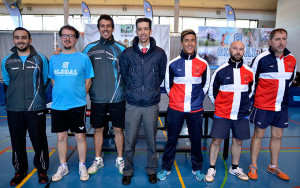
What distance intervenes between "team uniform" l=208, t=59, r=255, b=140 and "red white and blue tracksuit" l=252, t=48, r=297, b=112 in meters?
0.17

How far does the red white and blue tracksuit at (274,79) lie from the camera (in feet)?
8.61

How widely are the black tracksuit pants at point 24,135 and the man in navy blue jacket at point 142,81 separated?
1063mm

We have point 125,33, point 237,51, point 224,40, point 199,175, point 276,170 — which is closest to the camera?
point 237,51

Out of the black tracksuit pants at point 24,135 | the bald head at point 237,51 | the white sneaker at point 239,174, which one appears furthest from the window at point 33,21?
the white sneaker at point 239,174

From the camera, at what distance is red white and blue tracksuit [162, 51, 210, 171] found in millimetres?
2572

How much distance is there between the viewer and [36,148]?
259cm

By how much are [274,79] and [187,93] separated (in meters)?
1.13

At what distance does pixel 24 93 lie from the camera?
2441mm

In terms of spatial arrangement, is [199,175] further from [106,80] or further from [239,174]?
[106,80]

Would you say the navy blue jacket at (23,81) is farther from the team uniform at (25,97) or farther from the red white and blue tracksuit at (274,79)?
the red white and blue tracksuit at (274,79)

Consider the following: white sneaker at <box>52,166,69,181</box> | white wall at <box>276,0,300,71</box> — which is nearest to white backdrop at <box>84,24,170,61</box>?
white sneaker at <box>52,166,69,181</box>

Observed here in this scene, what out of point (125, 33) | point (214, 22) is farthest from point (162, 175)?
point (214, 22)

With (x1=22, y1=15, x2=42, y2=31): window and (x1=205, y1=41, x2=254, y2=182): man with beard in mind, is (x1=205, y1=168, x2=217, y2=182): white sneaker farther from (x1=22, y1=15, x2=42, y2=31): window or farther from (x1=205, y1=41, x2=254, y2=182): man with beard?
(x1=22, y1=15, x2=42, y2=31): window

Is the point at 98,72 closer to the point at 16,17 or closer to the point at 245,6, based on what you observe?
the point at 16,17
